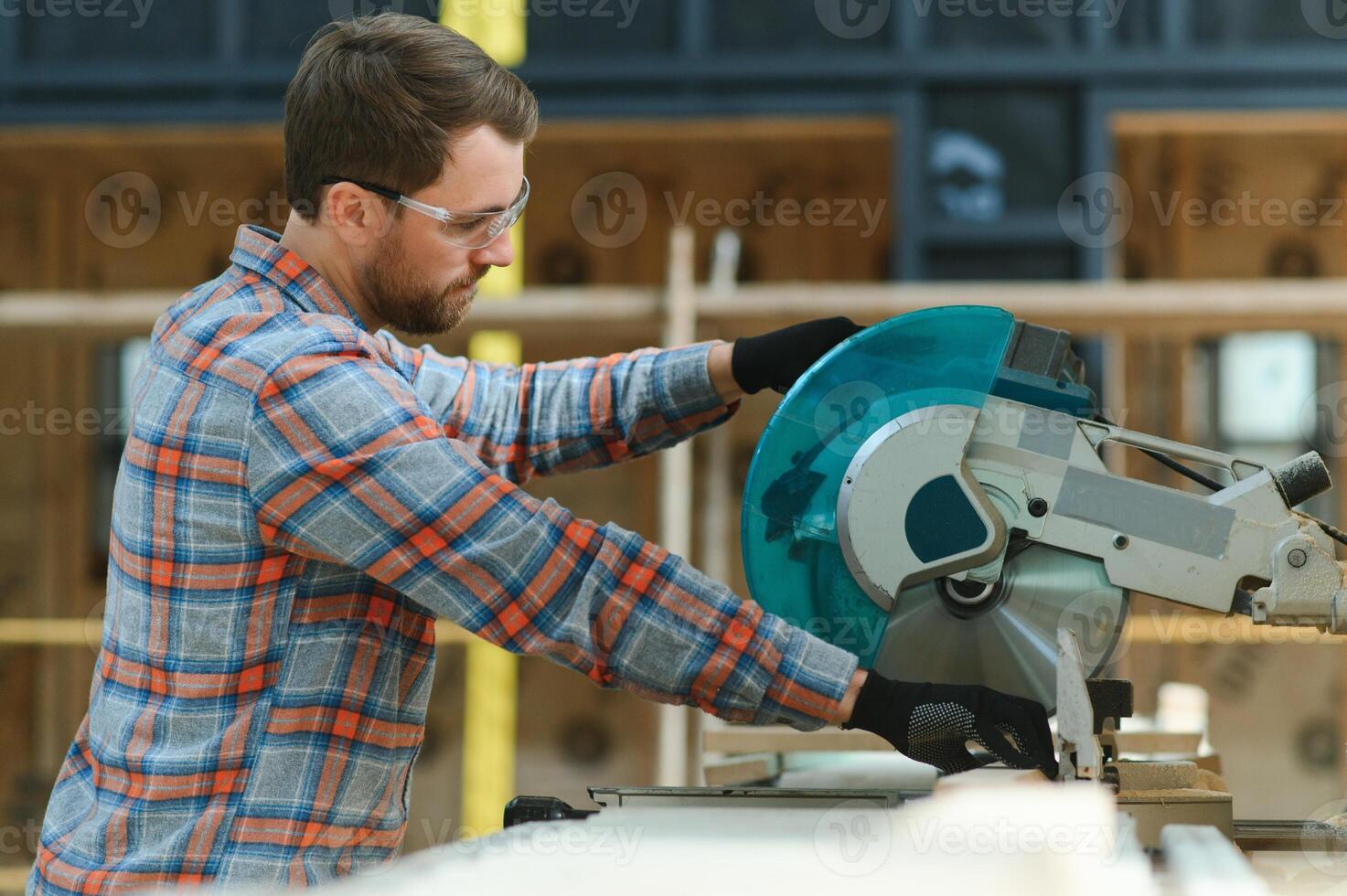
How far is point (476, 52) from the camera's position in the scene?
1558 millimetres

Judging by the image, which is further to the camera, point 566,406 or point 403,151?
point 566,406

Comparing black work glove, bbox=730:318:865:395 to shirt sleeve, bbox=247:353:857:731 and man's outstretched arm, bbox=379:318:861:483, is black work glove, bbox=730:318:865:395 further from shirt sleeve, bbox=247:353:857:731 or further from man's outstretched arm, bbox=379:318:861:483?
shirt sleeve, bbox=247:353:857:731

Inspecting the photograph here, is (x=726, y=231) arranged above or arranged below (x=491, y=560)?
above

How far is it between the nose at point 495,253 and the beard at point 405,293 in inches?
0.5

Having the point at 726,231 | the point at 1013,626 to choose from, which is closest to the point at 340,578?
the point at 1013,626

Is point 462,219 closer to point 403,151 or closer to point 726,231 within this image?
point 403,151

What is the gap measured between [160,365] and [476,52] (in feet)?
1.51

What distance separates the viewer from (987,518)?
1454 millimetres

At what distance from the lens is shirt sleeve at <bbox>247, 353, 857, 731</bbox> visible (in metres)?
1.36

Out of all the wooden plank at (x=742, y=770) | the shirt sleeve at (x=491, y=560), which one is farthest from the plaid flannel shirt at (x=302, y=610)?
the wooden plank at (x=742, y=770)

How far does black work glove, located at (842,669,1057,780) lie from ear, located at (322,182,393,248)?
690 millimetres

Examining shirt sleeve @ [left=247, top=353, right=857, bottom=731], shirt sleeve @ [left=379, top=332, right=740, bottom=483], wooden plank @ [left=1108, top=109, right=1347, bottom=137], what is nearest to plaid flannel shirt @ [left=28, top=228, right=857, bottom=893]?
shirt sleeve @ [left=247, top=353, right=857, bottom=731]

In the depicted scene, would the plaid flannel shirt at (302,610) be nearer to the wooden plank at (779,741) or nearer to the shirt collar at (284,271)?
the shirt collar at (284,271)

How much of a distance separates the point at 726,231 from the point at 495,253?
2.84 meters
